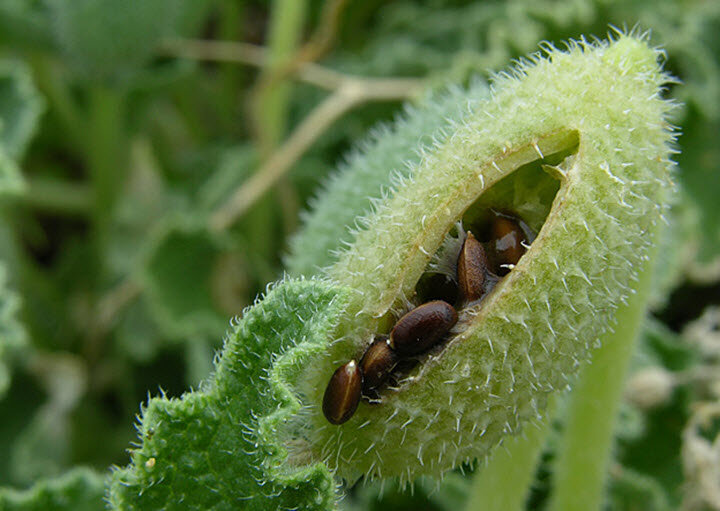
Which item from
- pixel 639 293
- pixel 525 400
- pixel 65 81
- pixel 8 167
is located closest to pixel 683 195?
pixel 639 293

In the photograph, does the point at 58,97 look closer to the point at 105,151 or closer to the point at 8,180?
the point at 105,151

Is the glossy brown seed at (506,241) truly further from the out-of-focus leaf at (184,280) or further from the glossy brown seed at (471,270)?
the out-of-focus leaf at (184,280)

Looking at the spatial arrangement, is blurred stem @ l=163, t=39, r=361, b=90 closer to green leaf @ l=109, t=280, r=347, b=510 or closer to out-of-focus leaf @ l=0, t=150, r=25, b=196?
out-of-focus leaf @ l=0, t=150, r=25, b=196

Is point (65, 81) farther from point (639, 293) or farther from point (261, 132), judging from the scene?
point (639, 293)

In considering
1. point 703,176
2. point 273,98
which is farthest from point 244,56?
point 703,176

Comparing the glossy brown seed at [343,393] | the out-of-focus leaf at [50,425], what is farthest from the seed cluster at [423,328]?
the out-of-focus leaf at [50,425]

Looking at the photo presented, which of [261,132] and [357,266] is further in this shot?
[261,132]

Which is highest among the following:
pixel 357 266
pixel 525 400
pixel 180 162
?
pixel 180 162
